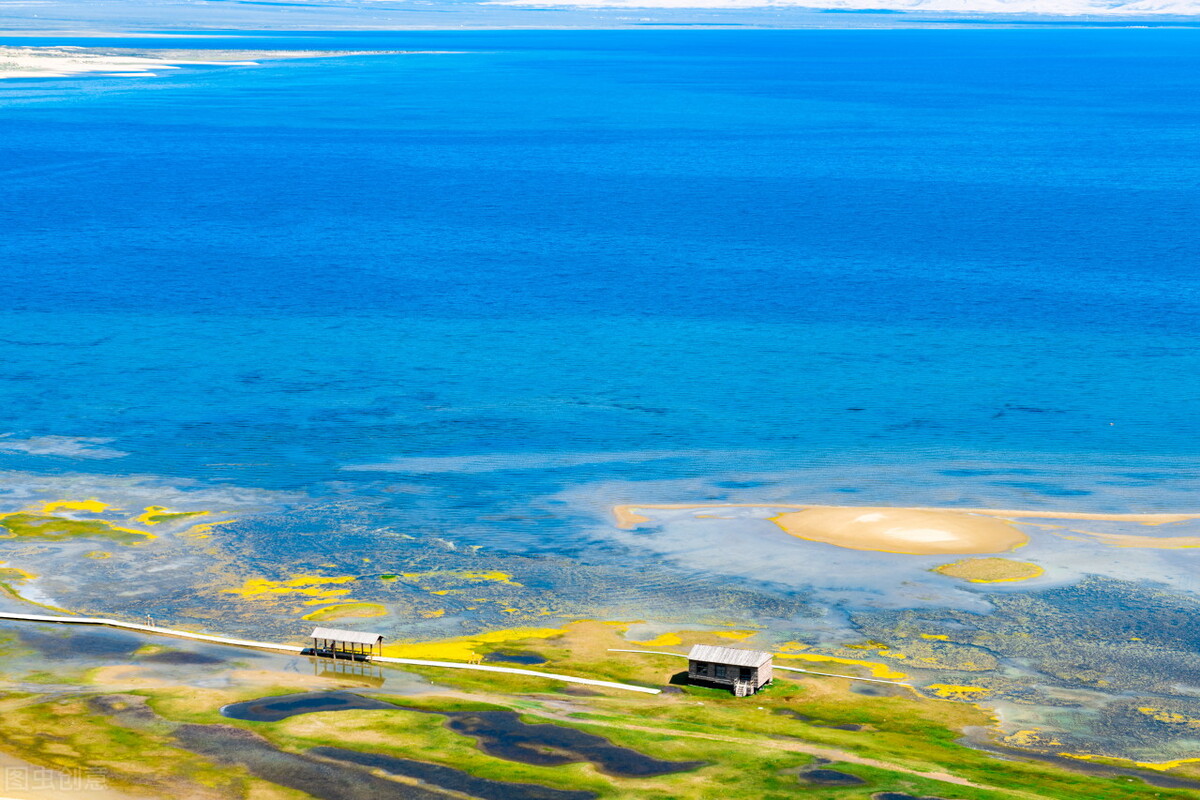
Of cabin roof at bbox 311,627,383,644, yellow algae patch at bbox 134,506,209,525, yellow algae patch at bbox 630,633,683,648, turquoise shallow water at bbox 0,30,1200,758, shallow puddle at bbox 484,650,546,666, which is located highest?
turquoise shallow water at bbox 0,30,1200,758

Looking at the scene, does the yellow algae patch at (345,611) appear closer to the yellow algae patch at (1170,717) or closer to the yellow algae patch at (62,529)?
the yellow algae patch at (62,529)

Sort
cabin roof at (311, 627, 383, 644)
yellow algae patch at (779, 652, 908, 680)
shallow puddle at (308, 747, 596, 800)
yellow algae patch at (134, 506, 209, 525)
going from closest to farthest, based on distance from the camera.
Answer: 1. shallow puddle at (308, 747, 596, 800)
2. cabin roof at (311, 627, 383, 644)
3. yellow algae patch at (779, 652, 908, 680)
4. yellow algae patch at (134, 506, 209, 525)

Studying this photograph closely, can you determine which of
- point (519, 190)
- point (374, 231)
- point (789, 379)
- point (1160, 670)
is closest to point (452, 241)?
point (374, 231)

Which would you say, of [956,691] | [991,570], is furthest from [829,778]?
[991,570]

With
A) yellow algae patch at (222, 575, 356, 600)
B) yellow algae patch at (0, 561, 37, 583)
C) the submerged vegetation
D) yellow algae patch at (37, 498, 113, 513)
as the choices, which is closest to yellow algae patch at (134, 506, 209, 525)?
yellow algae patch at (37, 498, 113, 513)

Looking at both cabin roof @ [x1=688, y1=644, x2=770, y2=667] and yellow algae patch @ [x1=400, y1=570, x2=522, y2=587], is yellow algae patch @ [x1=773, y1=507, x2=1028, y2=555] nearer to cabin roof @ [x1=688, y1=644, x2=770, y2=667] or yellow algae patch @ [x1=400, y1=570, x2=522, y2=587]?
yellow algae patch @ [x1=400, y1=570, x2=522, y2=587]

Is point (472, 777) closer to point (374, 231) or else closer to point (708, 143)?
point (374, 231)
